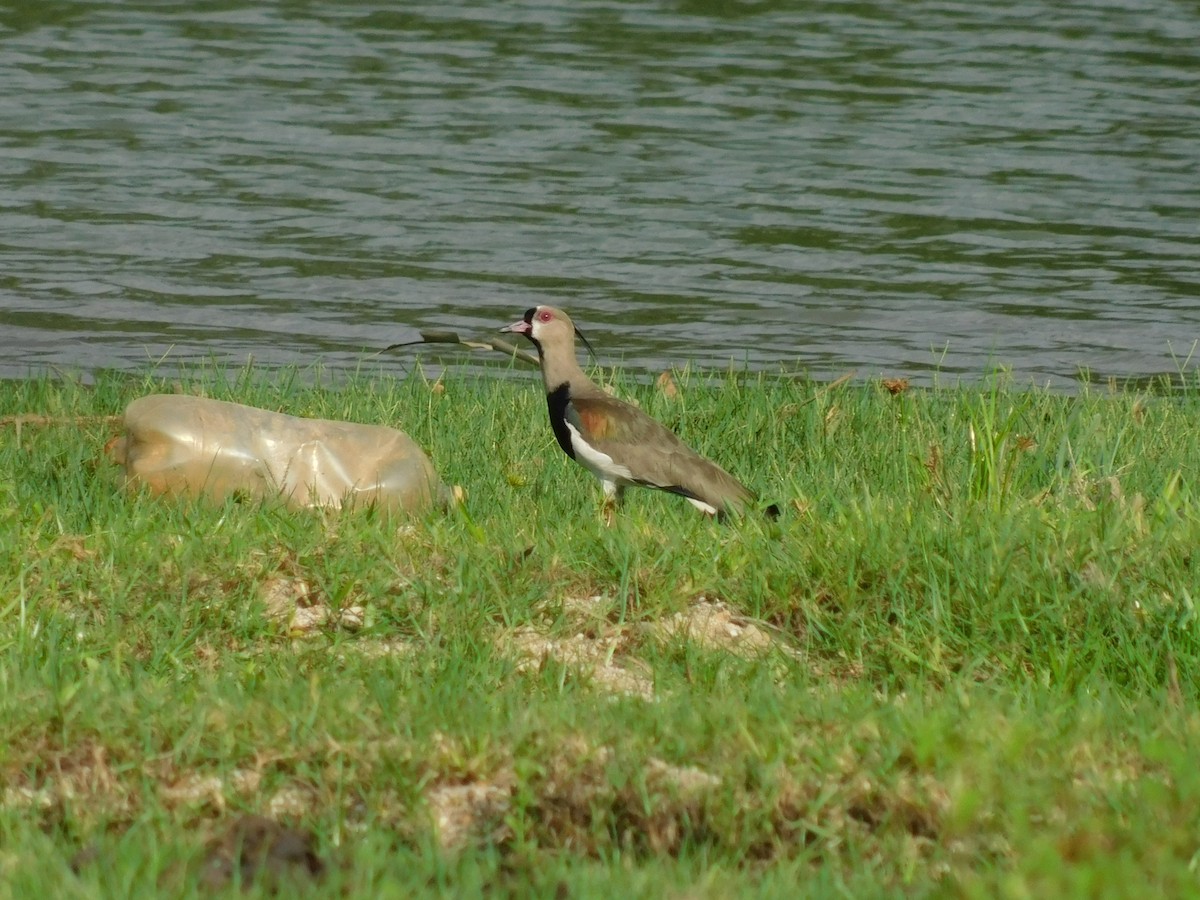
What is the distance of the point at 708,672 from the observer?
4.93m

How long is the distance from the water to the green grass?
266 centimetres

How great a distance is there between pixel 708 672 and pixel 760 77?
14.8m

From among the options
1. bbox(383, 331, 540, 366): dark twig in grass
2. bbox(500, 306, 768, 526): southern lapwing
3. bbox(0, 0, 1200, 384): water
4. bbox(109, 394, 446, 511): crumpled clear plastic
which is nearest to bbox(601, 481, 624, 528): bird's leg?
bbox(500, 306, 768, 526): southern lapwing

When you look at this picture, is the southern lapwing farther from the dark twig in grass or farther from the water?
the water

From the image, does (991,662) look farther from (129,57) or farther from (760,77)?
(129,57)

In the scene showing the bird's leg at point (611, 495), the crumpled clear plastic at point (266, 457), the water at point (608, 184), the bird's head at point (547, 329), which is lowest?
the water at point (608, 184)

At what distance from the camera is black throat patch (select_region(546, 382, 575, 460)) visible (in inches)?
259

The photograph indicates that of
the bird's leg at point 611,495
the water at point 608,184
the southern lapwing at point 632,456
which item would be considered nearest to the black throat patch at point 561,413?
the southern lapwing at point 632,456

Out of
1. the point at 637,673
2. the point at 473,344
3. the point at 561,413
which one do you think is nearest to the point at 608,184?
the point at 473,344

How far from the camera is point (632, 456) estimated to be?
641cm

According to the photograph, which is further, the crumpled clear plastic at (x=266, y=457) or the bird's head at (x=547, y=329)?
the bird's head at (x=547, y=329)

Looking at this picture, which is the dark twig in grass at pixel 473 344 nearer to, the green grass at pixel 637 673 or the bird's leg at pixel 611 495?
the green grass at pixel 637 673

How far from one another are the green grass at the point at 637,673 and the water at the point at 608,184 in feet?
8.73

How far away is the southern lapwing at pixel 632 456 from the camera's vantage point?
6.34 meters
